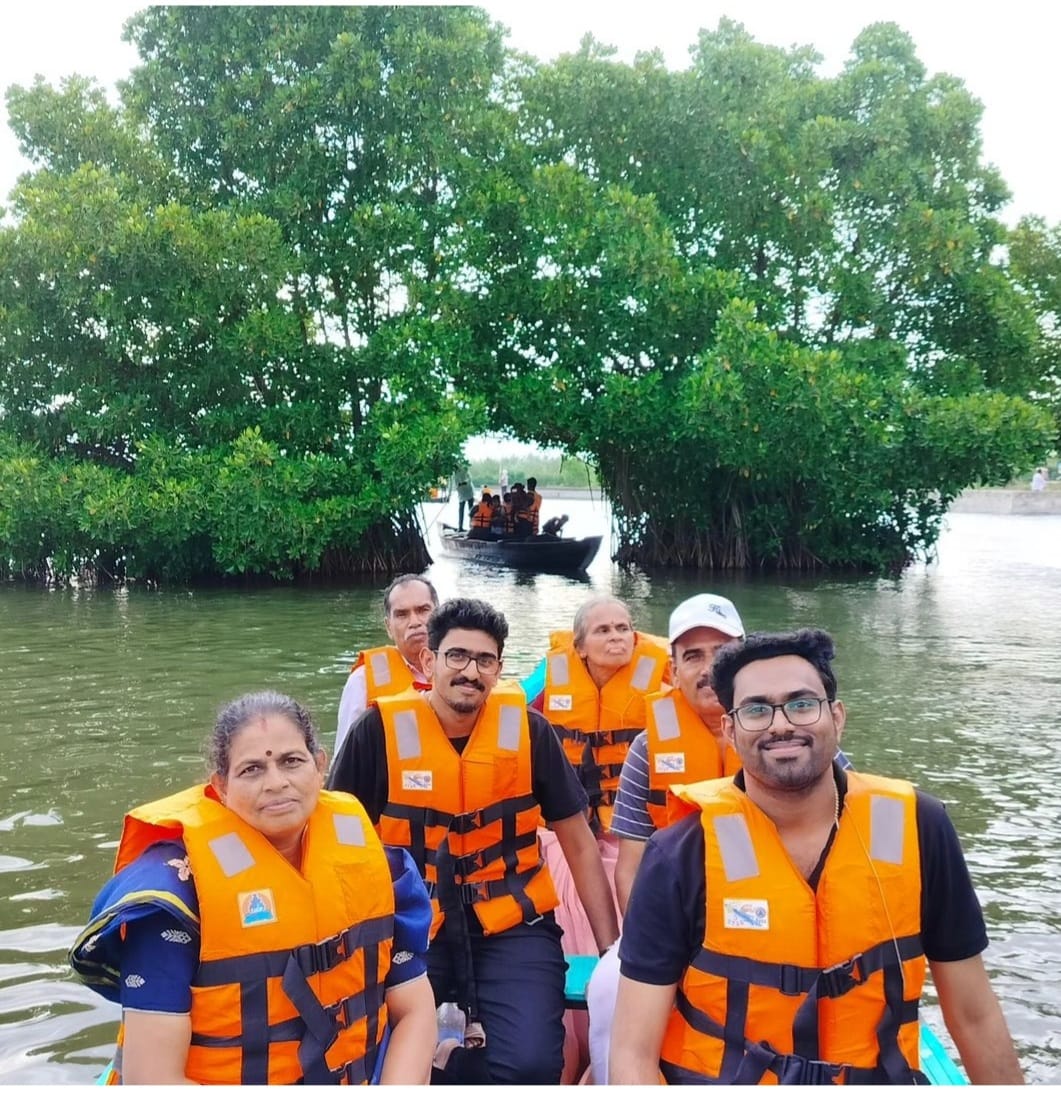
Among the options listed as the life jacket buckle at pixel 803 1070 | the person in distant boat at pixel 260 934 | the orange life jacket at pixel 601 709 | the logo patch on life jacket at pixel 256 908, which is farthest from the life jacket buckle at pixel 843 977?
the orange life jacket at pixel 601 709

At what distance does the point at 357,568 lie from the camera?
790 inches

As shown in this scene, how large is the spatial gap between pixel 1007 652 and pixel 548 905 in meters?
9.45

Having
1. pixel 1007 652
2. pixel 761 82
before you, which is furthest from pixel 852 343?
pixel 1007 652

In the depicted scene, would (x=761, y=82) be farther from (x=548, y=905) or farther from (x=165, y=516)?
(x=548, y=905)

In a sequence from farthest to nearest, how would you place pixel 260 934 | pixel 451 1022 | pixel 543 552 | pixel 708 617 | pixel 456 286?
1. pixel 543 552
2. pixel 456 286
3. pixel 708 617
4. pixel 451 1022
5. pixel 260 934

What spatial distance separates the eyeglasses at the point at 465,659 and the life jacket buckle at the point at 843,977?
147cm

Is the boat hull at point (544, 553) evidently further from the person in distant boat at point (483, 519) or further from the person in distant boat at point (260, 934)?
the person in distant boat at point (260, 934)

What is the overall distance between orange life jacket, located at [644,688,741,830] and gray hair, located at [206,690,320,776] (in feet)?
4.71

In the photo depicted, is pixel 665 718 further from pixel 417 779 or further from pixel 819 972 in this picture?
pixel 819 972

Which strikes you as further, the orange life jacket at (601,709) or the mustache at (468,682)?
the orange life jacket at (601,709)

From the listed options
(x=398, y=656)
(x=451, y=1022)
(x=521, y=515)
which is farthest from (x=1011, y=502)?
(x=451, y=1022)

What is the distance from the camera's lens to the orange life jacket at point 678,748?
11.8ft

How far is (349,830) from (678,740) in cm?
147

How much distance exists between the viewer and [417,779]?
A: 3426 mm
